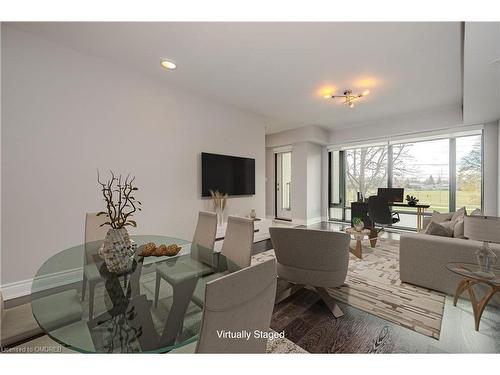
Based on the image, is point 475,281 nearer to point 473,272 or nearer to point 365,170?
point 473,272

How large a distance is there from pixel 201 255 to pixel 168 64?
2581 millimetres

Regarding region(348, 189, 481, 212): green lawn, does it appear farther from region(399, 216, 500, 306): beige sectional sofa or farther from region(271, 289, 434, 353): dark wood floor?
region(271, 289, 434, 353): dark wood floor

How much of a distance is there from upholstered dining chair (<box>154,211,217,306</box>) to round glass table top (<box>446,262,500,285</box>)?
2175 millimetres

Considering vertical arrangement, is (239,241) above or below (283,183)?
below

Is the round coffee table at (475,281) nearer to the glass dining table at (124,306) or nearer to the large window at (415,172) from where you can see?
the glass dining table at (124,306)

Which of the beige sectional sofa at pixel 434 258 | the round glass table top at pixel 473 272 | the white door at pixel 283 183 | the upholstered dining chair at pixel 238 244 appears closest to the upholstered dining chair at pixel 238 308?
the upholstered dining chair at pixel 238 244

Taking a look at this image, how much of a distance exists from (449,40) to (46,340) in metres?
4.71

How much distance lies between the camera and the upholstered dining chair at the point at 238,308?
69 centimetres

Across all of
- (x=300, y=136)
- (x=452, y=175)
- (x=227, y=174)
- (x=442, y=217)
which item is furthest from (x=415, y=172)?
(x=227, y=174)

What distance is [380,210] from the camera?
453 cm

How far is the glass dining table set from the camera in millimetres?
898

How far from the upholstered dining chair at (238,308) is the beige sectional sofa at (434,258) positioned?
2335 mm

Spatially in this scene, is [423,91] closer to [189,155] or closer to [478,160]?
[478,160]
